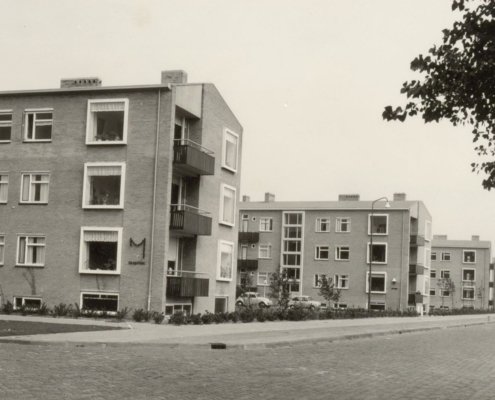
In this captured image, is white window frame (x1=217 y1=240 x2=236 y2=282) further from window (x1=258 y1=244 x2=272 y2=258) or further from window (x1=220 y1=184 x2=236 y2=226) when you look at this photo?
window (x1=258 y1=244 x2=272 y2=258)

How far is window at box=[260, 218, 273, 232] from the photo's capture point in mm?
77562

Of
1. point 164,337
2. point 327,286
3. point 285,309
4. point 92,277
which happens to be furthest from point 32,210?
point 327,286

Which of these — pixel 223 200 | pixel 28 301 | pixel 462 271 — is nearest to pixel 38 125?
pixel 28 301

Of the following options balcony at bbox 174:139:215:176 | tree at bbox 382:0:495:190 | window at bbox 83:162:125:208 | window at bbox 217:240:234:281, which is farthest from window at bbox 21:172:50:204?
tree at bbox 382:0:495:190

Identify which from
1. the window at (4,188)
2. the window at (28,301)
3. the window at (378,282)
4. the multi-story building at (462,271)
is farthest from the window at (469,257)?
the window at (4,188)

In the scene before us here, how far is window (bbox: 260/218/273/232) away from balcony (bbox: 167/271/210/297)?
140 ft

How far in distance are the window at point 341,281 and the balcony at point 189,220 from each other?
3915cm

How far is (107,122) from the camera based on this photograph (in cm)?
3309

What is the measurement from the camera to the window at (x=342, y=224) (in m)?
72.6

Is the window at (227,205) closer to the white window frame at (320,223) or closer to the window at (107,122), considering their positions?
the window at (107,122)

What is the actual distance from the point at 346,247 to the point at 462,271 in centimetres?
3917

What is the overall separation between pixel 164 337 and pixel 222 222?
18.0 metres

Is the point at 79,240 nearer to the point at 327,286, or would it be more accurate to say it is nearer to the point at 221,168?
the point at 221,168

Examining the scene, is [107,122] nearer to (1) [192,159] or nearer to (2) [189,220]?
(1) [192,159]
